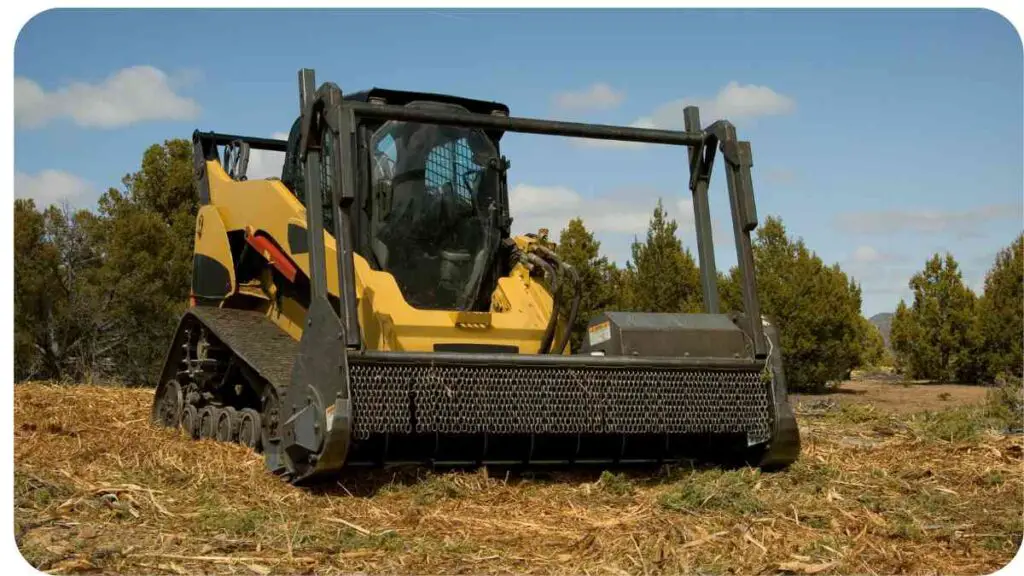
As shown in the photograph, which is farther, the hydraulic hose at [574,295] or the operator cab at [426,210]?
the operator cab at [426,210]

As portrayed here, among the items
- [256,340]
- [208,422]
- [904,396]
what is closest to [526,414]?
[256,340]

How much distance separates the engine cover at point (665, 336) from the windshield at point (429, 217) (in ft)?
3.55

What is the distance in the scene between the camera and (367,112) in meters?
6.38

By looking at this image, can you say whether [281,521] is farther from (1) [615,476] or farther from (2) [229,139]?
(2) [229,139]

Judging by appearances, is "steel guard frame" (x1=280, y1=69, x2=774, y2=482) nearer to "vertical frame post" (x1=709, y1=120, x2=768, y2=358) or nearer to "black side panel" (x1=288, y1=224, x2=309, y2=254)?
"vertical frame post" (x1=709, y1=120, x2=768, y2=358)

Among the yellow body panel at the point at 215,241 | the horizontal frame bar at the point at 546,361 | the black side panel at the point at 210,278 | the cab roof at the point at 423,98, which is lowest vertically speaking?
the horizontal frame bar at the point at 546,361

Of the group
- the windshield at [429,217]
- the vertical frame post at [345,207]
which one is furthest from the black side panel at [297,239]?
the vertical frame post at [345,207]

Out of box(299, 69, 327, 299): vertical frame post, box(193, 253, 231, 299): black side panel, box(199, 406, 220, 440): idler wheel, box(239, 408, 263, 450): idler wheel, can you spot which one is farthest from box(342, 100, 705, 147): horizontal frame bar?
box(199, 406, 220, 440): idler wheel

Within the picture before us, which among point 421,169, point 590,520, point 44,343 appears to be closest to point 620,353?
point 590,520

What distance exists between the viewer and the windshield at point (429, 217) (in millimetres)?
7316

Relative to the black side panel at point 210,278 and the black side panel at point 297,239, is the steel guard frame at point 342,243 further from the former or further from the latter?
the black side panel at point 210,278

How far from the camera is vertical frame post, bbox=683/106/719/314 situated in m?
7.44

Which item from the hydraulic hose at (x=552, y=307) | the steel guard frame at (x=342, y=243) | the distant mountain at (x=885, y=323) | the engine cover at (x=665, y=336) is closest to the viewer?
the steel guard frame at (x=342, y=243)

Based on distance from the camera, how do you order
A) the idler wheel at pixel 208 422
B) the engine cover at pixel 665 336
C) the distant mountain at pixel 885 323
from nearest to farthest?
the engine cover at pixel 665 336 → the idler wheel at pixel 208 422 → the distant mountain at pixel 885 323
